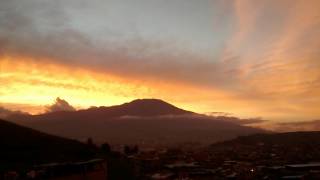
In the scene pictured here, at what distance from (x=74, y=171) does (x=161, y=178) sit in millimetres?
18065

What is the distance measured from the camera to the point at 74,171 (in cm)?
3519

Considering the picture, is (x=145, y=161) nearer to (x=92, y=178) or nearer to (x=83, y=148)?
(x=83, y=148)

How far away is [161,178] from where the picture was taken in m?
51.7

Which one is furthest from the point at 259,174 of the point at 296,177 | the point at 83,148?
the point at 83,148

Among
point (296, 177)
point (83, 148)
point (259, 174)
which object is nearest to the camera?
point (296, 177)

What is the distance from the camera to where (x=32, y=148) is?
58000mm

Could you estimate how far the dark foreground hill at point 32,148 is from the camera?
163 feet

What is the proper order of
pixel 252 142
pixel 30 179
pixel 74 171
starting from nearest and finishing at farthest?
pixel 30 179 → pixel 74 171 → pixel 252 142

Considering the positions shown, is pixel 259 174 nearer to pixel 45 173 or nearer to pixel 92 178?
pixel 92 178

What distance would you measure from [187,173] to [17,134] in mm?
24289

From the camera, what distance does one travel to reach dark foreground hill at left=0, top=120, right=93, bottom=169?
49750 millimetres

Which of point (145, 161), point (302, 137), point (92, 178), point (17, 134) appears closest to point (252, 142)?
point (302, 137)

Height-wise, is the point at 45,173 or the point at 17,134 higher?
the point at 17,134

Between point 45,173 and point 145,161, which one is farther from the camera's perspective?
point 145,161
